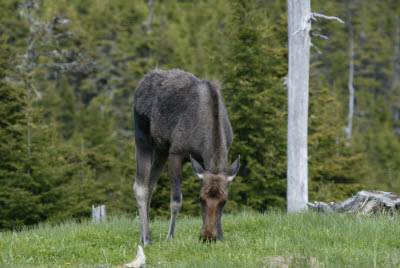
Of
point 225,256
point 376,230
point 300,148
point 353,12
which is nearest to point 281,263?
point 225,256

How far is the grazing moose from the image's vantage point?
6.22 m

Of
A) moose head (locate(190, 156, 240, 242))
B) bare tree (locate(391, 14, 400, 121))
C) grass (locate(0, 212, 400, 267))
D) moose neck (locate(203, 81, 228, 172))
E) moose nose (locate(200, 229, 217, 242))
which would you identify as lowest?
grass (locate(0, 212, 400, 267))

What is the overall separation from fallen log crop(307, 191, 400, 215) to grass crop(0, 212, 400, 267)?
2.39ft

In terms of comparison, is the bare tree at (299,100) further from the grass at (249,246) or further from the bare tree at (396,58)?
the bare tree at (396,58)

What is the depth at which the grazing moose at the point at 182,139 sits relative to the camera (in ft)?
20.4

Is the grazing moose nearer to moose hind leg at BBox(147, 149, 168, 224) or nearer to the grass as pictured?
moose hind leg at BBox(147, 149, 168, 224)

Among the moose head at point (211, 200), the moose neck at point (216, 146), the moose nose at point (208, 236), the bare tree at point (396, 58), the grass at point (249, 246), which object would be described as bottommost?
the grass at point (249, 246)

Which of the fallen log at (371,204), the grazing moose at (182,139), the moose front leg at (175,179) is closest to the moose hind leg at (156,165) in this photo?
the grazing moose at (182,139)

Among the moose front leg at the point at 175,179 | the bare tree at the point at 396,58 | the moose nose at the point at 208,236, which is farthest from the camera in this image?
the bare tree at the point at 396,58

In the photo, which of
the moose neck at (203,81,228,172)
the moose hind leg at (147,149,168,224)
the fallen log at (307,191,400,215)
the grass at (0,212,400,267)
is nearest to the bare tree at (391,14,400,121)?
the fallen log at (307,191,400,215)

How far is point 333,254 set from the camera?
17.8 ft

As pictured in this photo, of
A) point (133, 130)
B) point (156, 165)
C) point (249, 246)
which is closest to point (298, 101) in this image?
point (156, 165)

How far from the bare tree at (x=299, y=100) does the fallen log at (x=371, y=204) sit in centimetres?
250

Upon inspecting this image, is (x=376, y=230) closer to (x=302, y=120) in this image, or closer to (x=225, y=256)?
(x=225, y=256)
